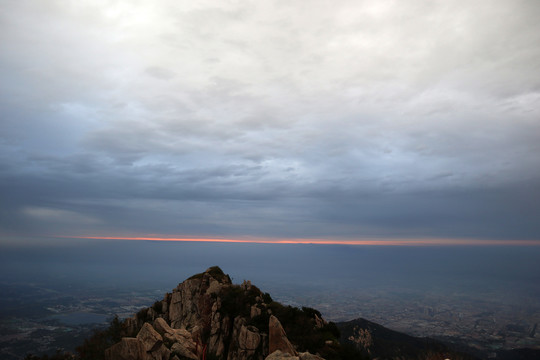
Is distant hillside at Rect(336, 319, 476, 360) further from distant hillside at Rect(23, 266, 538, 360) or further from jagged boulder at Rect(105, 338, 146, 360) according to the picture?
jagged boulder at Rect(105, 338, 146, 360)

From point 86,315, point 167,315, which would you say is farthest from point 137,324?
point 86,315

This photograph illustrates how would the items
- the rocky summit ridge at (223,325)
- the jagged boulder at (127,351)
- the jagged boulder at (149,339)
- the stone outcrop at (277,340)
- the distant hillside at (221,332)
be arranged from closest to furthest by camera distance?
the jagged boulder at (127,351) → the jagged boulder at (149,339) → the distant hillside at (221,332) → the rocky summit ridge at (223,325) → the stone outcrop at (277,340)

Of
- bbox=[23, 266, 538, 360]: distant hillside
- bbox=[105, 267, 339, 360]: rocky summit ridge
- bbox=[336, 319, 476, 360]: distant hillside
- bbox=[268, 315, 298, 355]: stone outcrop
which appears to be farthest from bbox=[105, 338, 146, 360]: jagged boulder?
bbox=[336, 319, 476, 360]: distant hillside

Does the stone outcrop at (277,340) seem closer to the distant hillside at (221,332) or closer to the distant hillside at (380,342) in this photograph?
the distant hillside at (221,332)

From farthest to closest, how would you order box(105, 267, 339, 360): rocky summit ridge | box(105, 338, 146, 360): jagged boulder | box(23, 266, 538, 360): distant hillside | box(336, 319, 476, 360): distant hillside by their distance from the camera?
box(336, 319, 476, 360): distant hillside
box(105, 267, 339, 360): rocky summit ridge
box(23, 266, 538, 360): distant hillside
box(105, 338, 146, 360): jagged boulder

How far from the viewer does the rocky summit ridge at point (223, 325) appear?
23.9 meters

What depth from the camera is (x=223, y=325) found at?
3819 centimetres

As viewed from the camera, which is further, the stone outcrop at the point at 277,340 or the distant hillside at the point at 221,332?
the stone outcrop at the point at 277,340

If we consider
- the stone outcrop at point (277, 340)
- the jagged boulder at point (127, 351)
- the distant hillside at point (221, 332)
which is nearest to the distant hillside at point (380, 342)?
the distant hillside at point (221, 332)

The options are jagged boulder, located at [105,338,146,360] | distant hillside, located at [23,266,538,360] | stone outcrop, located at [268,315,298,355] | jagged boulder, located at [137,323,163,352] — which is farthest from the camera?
stone outcrop, located at [268,315,298,355]

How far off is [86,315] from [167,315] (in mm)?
172581

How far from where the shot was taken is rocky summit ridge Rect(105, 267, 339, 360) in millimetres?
23891

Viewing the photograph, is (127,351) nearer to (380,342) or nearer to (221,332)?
(221,332)

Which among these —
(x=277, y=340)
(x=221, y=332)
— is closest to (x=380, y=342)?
(x=221, y=332)
